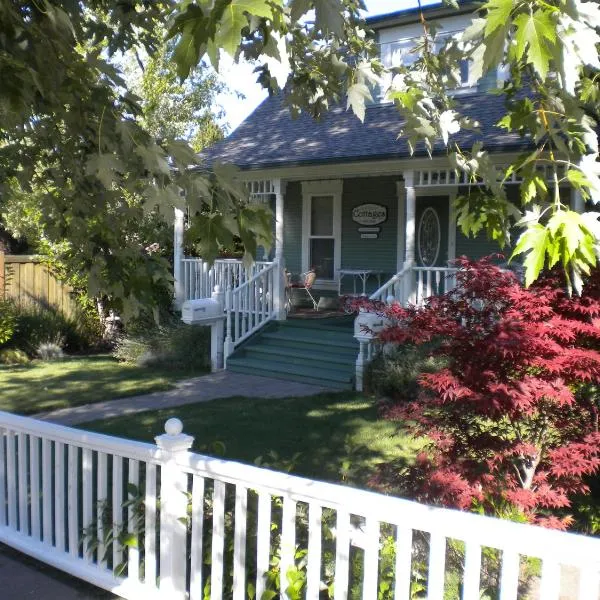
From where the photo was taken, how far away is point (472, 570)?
2.93m

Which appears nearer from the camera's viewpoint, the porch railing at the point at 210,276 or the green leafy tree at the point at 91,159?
the green leafy tree at the point at 91,159

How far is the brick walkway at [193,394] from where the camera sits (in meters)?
9.17

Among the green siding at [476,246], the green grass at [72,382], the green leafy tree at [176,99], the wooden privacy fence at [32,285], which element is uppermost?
the green leafy tree at [176,99]

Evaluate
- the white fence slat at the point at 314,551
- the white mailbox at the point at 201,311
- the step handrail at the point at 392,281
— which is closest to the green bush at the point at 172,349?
the white mailbox at the point at 201,311

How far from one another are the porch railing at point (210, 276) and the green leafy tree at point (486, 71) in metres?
6.86

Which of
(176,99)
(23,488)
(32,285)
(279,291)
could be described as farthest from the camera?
(176,99)

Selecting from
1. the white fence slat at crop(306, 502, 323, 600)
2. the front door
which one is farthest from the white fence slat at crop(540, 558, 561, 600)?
the front door

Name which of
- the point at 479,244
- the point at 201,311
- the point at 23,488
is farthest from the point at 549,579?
the point at 479,244

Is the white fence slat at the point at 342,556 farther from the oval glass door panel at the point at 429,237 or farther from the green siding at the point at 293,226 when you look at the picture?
the green siding at the point at 293,226

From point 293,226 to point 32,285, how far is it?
17.7 feet

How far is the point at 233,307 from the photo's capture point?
508 inches

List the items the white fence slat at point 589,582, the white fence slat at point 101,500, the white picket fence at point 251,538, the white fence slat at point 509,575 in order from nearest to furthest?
the white fence slat at point 589,582 → the white fence slat at point 509,575 → the white picket fence at point 251,538 → the white fence slat at point 101,500

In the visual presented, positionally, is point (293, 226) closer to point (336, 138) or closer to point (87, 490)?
point (336, 138)

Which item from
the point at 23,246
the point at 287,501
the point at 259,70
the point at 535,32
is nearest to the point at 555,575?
the point at 287,501
